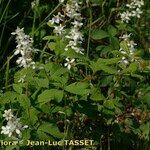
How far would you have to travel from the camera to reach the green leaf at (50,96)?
2.11m

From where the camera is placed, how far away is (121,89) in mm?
2467

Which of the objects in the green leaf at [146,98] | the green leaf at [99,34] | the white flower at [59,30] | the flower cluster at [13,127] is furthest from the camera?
the green leaf at [99,34]

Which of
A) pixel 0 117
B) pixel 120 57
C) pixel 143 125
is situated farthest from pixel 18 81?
pixel 143 125

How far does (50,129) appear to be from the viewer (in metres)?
2.16

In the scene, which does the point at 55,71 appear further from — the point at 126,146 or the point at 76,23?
the point at 126,146

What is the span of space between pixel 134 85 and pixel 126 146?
1.49ft

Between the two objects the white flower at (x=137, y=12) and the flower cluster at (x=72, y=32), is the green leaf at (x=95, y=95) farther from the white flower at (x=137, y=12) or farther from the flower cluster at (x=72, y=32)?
the white flower at (x=137, y=12)

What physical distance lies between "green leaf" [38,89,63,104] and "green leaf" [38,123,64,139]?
0.36ft

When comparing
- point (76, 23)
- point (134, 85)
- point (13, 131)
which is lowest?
point (13, 131)

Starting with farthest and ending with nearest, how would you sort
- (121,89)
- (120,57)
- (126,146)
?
(126,146)
(121,89)
(120,57)

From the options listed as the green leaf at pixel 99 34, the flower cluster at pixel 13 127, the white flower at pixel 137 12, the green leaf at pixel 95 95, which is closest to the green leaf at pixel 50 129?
the flower cluster at pixel 13 127

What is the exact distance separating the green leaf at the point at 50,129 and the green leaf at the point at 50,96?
109 mm

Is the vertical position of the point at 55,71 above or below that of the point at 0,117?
above

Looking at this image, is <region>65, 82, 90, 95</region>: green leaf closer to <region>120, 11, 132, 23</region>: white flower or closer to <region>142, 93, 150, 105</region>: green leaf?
<region>142, 93, 150, 105</region>: green leaf
